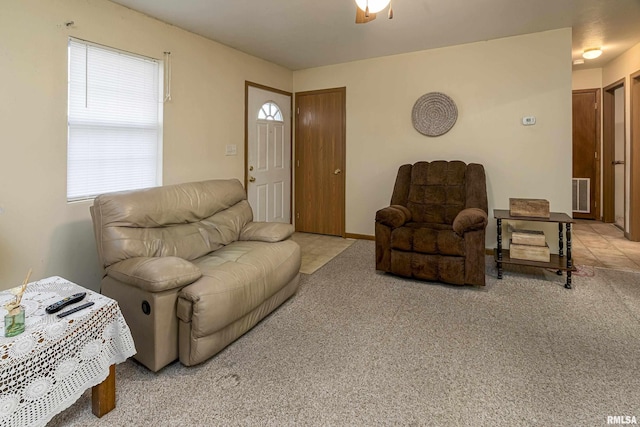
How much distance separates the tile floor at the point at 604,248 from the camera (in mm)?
3671

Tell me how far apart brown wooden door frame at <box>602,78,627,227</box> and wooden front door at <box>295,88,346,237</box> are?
4164 mm

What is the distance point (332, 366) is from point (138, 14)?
10.6 feet

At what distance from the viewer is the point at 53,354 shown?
1.28 meters

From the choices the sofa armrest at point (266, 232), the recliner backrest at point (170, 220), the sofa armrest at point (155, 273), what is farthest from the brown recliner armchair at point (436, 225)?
the sofa armrest at point (155, 273)

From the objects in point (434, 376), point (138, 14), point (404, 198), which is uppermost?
point (138, 14)

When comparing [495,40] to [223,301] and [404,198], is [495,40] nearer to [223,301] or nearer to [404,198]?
[404,198]

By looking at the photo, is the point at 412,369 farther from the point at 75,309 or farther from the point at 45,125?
the point at 45,125

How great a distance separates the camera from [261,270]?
7.27ft

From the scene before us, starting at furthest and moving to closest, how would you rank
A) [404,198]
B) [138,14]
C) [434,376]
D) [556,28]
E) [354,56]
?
[354,56] < [404,198] < [556,28] < [138,14] < [434,376]

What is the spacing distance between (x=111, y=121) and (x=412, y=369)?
115 inches

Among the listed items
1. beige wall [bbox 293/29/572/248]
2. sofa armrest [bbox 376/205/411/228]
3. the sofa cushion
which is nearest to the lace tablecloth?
the sofa cushion

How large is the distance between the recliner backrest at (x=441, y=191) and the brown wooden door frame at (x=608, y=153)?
3.45m

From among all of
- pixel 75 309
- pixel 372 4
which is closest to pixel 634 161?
pixel 372 4

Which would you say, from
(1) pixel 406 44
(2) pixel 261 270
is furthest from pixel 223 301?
(1) pixel 406 44
